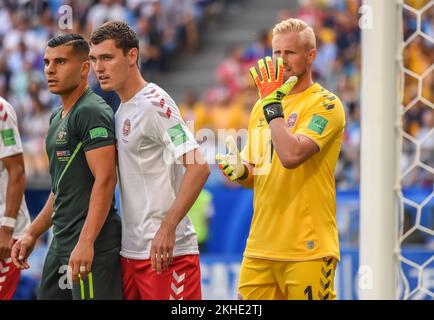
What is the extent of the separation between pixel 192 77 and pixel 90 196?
36.8ft

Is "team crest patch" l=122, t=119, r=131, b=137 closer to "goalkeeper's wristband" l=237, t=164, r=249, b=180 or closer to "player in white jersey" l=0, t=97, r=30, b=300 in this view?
"goalkeeper's wristband" l=237, t=164, r=249, b=180

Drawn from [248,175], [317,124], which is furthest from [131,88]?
[317,124]

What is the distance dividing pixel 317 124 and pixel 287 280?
2.65 ft

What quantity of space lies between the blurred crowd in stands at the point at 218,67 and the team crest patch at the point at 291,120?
18.2 feet

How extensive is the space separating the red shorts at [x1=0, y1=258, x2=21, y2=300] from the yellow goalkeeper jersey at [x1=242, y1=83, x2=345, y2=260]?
1572 mm

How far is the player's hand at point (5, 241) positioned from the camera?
548 cm

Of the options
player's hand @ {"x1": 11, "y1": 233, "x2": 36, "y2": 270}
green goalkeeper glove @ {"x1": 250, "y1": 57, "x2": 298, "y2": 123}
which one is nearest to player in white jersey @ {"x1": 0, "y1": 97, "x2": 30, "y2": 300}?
player's hand @ {"x1": 11, "y1": 233, "x2": 36, "y2": 270}

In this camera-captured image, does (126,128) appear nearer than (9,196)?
Yes

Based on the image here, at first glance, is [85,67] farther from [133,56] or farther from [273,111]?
[273,111]

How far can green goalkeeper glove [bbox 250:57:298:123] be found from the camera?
4598mm

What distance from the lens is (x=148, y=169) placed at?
4750 mm

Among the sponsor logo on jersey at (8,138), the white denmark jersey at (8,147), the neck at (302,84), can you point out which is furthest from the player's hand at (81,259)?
the neck at (302,84)
